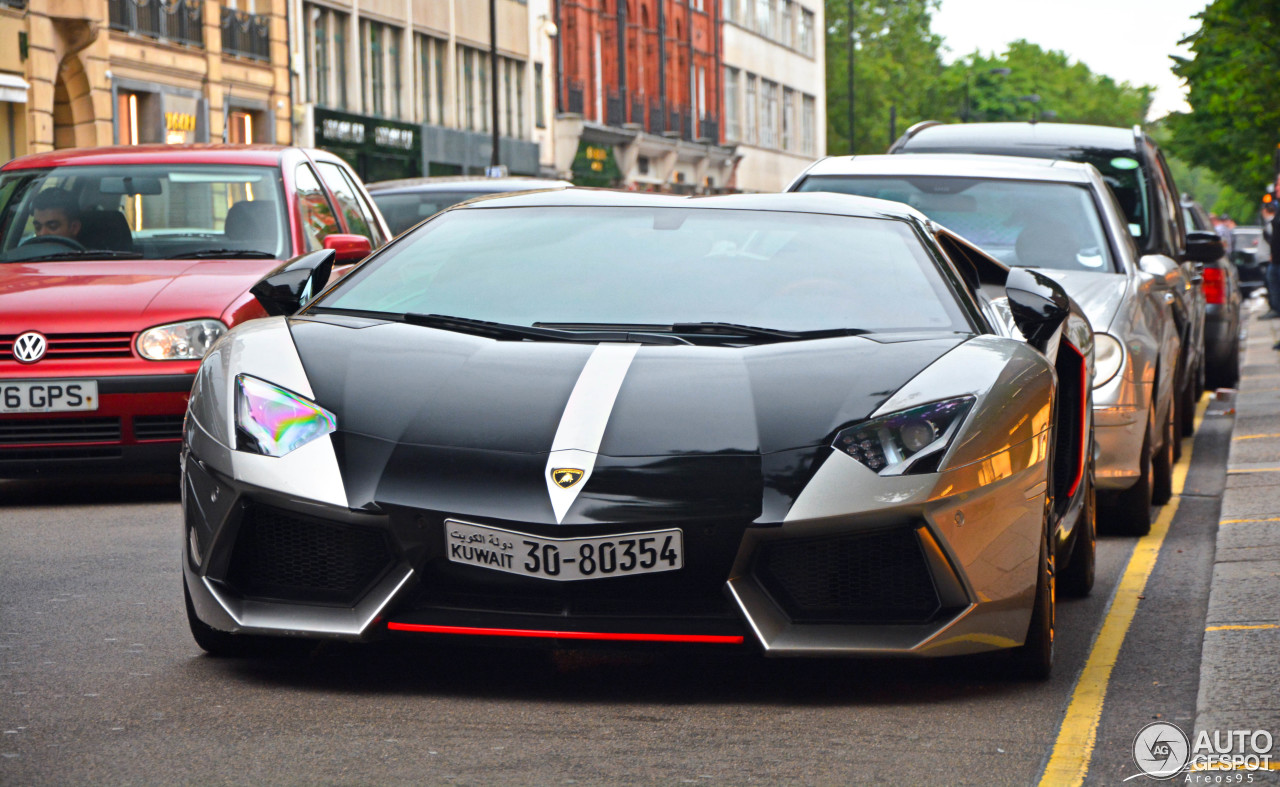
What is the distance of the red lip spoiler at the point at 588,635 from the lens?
445 centimetres

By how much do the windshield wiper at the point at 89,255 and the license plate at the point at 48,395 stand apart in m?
1.22

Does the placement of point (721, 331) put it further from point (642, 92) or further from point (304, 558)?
point (642, 92)

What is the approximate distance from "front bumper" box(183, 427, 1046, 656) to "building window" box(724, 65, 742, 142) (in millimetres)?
74891

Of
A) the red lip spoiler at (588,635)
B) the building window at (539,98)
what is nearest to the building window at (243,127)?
the building window at (539,98)

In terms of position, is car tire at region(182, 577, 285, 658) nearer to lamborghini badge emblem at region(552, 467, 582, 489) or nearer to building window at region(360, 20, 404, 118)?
lamborghini badge emblem at region(552, 467, 582, 489)

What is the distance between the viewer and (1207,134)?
45125mm

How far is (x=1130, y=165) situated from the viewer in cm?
1147

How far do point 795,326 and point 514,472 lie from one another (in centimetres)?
106

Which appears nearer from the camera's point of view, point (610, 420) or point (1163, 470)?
point (610, 420)

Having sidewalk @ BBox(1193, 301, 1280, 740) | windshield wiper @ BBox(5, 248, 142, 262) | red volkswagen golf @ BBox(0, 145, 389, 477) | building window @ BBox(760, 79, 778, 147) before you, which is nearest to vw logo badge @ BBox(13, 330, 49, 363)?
red volkswagen golf @ BBox(0, 145, 389, 477)

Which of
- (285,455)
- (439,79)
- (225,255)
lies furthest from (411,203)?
(439,79)

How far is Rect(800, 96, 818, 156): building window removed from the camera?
9256cm

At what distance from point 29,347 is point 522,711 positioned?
4705 mm

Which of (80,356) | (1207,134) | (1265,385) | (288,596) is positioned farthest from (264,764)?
(1207,134)
